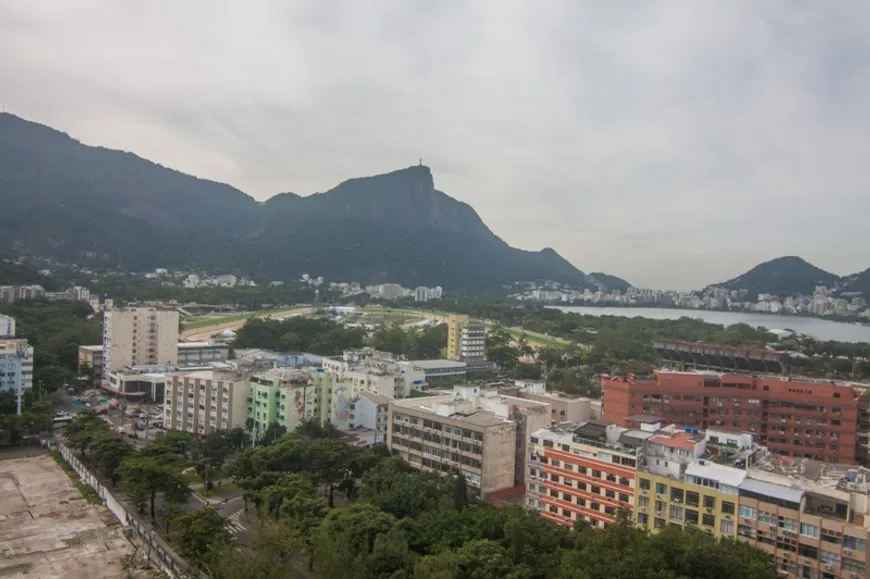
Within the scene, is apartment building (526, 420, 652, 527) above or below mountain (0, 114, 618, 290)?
below

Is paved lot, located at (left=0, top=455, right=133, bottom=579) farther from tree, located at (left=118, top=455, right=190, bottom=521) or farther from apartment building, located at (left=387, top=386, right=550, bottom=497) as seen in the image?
apartment building, located at (left=387, top=386, right=550, bottom=497)

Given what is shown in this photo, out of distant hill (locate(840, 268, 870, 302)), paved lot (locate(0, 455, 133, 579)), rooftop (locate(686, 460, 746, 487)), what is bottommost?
paved lot (locate(0, 455, 133, 579))

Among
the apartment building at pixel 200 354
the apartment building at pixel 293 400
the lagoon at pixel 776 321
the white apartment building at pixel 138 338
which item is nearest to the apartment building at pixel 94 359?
the white apartment building at pixel 138 338

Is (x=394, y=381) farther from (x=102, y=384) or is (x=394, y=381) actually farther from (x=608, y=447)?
(x=102, y=384)

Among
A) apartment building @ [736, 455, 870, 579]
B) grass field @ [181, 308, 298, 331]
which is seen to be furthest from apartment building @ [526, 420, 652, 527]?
grass field @ [181, 308, 298, 331]

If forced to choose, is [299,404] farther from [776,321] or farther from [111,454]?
[776,321]

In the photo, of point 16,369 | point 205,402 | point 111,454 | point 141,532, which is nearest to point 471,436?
point 141,532
